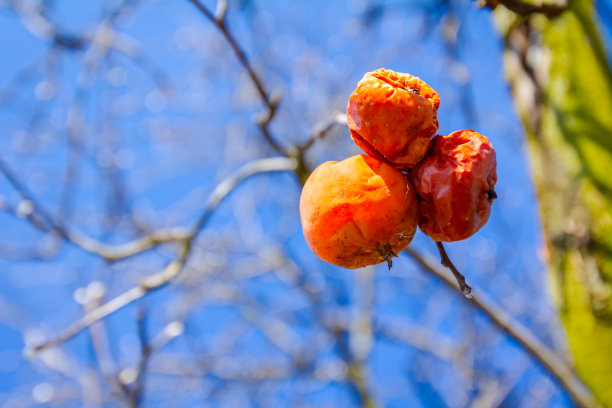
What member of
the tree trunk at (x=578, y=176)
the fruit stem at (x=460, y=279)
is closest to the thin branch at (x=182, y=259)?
the fruit stem at (x=460, y=279)

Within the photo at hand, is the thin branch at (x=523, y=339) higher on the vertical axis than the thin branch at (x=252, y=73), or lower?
lower

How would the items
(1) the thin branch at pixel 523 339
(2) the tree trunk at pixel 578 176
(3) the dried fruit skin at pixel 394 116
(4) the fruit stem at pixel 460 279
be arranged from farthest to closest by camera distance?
(2) the tree trunk at pixel 578 176 < (1) the thin branch at pixel 523 339 < (3) the dried fruit skin at pixel 394 116 < (4) the fruit stem at pixel 460 279

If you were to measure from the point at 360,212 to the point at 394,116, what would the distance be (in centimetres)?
20

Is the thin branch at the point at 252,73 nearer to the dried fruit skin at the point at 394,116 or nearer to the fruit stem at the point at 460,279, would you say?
the dried fruit skin at the point at 394,116

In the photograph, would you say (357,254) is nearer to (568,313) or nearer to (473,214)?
(473,214)

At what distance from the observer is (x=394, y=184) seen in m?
0.89

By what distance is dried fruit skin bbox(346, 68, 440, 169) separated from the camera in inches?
35.3

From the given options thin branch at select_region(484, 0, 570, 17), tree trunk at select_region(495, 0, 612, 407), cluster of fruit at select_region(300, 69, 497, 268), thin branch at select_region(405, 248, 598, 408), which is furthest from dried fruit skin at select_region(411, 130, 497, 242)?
tree trunk at select_region(495, 0, 612, 407)

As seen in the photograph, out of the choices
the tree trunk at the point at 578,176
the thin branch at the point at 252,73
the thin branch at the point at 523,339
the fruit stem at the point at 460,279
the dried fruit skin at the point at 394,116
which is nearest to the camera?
the fruit stem at the point at 460,279

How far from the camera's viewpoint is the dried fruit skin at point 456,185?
34.2 inches

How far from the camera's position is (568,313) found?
65.4 inches

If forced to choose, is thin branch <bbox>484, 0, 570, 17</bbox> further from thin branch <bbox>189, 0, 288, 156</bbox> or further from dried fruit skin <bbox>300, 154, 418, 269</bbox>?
thin branch <bbox>189, 0, 288, 156</bbox>

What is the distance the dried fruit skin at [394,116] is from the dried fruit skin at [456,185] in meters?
0.05

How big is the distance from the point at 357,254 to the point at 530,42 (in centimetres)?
146
